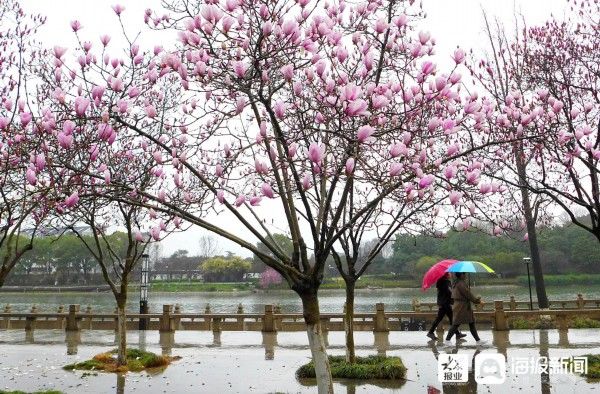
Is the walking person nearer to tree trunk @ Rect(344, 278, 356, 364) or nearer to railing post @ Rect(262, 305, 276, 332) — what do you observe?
tree trunk @ Rect(344, 278, 356, 364)

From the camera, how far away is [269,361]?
36.7 ft

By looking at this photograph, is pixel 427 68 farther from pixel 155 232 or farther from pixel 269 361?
pixel 269 361

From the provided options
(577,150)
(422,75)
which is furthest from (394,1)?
(577,150)

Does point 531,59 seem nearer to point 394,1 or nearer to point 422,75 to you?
point 394,1

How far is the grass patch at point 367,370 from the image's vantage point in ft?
28.9

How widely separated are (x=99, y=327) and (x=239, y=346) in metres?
8.02

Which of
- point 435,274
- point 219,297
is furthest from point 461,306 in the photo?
point 219,297

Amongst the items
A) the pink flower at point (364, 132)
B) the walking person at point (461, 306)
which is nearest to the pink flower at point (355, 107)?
the pink flower at point (364, 132)

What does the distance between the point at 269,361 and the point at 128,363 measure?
273cm

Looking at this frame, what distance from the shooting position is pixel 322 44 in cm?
549

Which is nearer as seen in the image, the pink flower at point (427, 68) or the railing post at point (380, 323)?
the pink flower at point (427, 68)

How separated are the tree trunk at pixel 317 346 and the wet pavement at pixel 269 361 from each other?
2683 millimetres

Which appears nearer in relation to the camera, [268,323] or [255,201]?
[255,201]

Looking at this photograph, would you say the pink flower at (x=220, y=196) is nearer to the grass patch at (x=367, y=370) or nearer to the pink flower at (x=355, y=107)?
the pink flower at (x=355, y=107)
